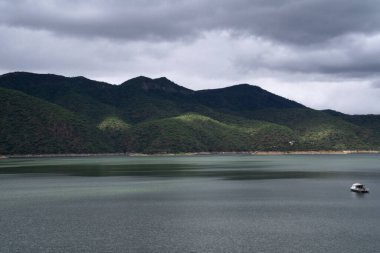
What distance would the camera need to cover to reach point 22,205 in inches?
3297

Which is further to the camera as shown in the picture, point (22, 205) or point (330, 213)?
point (22, 205)

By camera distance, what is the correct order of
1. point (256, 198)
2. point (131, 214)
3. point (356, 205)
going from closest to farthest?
point (131, 214), point (356, 205), point (256, 198)

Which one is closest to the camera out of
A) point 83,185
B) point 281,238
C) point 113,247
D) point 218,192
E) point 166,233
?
point 113,247

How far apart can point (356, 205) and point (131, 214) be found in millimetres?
40477

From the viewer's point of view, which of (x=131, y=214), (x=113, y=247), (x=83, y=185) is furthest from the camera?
(x=83, y=185)

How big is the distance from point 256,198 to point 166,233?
37.1 meters

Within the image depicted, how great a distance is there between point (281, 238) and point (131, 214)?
88.5ft

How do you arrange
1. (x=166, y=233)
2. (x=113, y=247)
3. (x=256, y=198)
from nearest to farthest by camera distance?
(x=113, y=247) → (x=166, y=233) → (x=256, y=198)

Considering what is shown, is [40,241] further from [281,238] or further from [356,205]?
[356,205]

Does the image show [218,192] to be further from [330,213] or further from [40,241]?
[40,241]

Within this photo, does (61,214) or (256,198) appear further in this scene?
(256,198)

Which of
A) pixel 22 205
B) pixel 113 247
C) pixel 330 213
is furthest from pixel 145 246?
pixel 22 205

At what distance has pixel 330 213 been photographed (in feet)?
238

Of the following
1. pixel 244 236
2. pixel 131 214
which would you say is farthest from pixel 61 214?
pixel 244 236
